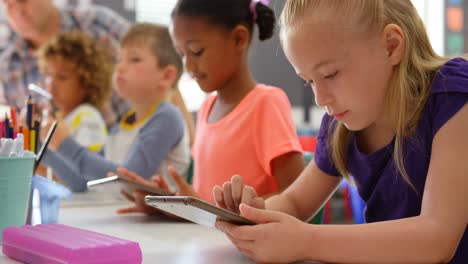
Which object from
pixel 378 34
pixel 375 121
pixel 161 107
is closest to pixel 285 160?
pixel 375 121

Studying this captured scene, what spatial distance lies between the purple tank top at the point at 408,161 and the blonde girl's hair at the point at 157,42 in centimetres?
97

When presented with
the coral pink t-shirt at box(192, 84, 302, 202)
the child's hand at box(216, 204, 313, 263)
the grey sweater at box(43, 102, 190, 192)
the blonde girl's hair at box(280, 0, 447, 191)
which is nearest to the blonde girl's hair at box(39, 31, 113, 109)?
the grey sweater at box(43, 102, 190, 192)

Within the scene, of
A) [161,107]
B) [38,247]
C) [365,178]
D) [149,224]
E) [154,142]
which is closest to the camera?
[38,247]

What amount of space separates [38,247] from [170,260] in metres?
0.14

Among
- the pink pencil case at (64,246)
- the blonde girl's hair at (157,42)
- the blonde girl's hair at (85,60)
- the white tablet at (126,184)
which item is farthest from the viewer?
the blonde girl's hair at (85,60)

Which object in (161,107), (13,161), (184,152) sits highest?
(13,161)

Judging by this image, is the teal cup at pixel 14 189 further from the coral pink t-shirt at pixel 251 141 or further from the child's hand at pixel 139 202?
Answer: the coral pink t-shirt at pixel 251 141

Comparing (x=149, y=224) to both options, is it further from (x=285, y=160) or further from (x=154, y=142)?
(x=154, y=142)

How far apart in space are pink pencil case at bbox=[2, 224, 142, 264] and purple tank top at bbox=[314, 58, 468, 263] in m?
0.37

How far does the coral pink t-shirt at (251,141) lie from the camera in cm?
122

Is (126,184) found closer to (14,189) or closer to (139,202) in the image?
(139,202)

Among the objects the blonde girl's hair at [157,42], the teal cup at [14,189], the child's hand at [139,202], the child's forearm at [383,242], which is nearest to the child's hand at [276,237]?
the child's forearm at [383,242]

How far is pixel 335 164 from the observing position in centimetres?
94

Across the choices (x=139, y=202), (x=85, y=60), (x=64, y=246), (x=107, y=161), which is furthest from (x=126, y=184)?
(x=85, y=60)
